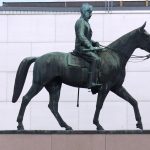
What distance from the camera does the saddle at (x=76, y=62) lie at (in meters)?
19.0

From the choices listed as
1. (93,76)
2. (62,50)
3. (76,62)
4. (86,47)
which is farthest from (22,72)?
(62,50)

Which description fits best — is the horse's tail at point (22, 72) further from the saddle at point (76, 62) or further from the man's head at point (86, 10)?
the man's head at point (86, 10)

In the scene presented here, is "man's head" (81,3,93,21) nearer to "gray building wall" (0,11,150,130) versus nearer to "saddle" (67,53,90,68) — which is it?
"saddle" (67,53,90,68)

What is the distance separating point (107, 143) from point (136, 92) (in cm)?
1017

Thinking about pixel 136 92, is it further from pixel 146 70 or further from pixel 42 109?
pixel 42 109

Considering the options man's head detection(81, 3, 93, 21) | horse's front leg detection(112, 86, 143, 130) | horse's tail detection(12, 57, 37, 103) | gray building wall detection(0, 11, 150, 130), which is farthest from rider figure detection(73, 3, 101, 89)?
gray building wall detection(0, 11, 150, 130)

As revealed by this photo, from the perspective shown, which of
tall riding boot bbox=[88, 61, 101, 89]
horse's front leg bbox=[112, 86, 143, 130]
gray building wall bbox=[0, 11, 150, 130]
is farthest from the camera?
gray building wall bbox=[0, 11, 150, 130]

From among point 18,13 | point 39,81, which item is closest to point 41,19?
point 18,13

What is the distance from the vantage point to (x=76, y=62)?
62.5 ft

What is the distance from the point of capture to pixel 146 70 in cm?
2852

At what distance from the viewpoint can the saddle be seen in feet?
62.4

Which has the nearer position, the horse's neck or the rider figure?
the rider figure

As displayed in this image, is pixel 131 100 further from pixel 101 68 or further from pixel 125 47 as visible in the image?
pixel 125 47

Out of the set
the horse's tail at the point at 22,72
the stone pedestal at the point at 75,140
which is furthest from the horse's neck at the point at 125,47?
the horse's tail at the point at 22,72
